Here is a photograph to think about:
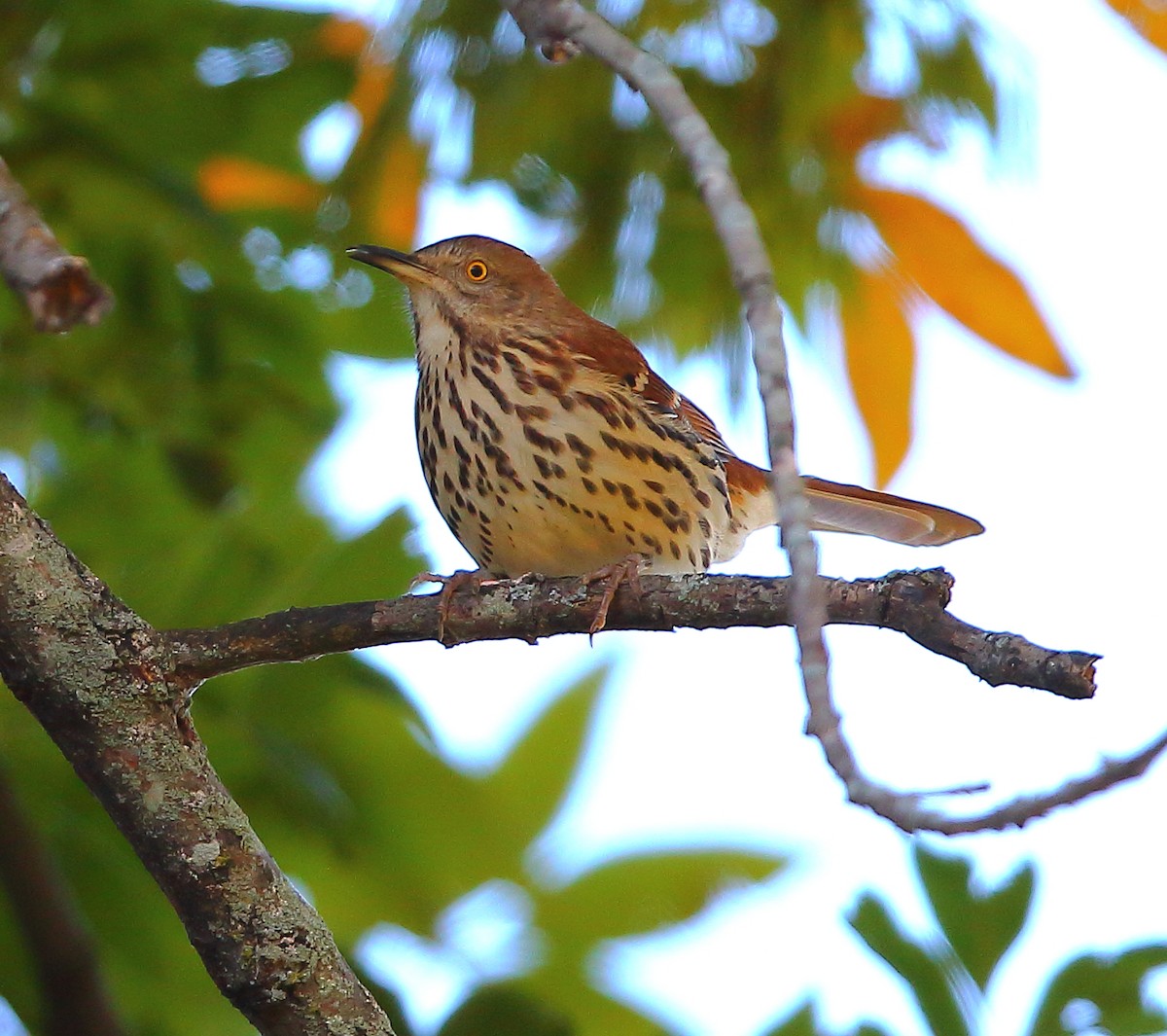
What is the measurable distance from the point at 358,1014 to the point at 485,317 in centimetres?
227

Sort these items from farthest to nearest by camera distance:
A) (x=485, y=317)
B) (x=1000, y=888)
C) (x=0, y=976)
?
(x=485, y=317)
(x=0, y=976)
(x=1000, y=888)

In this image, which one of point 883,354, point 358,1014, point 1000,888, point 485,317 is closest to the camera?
point 358,1014

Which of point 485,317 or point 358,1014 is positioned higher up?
point 485,317

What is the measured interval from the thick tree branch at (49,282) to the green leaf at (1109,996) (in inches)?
64.2

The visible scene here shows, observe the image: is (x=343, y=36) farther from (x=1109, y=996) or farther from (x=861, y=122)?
(x=1109, y=996)

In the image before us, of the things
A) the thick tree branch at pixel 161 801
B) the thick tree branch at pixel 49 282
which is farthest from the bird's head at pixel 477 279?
the thick tree branch at pixel 49 282

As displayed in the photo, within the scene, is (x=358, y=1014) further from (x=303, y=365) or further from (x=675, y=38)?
(x=303, y=365)

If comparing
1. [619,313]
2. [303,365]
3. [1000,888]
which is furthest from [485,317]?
[1000,888]

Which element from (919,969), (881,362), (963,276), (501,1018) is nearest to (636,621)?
(919,969)

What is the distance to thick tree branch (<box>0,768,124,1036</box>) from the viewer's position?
3146 millimetres

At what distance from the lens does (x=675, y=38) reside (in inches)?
144

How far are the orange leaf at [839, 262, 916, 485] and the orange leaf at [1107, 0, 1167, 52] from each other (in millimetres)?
940

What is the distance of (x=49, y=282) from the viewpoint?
1.62m

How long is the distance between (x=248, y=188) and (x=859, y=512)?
187 centimetres
